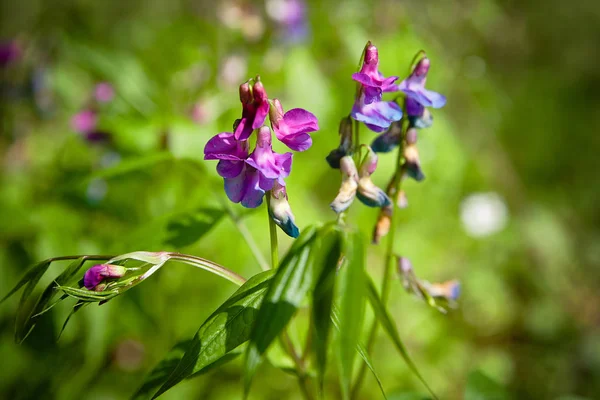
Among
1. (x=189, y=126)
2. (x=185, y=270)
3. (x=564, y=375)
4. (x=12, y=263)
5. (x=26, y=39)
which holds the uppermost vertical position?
(x=26, y=39)

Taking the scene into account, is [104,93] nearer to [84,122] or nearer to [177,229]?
[84,122]

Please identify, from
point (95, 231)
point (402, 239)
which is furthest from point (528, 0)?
point (95, 231)

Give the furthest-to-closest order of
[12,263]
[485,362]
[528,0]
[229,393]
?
[528,0] < [485,362] < [229,393] < [12,263]

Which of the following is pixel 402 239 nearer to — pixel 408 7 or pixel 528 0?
pixel 408 7

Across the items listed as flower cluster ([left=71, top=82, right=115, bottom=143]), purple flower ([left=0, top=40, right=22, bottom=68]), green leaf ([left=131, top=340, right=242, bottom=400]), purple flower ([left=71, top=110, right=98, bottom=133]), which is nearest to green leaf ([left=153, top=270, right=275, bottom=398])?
green leaf ([left=131, top=340, right=242, bottom=400])

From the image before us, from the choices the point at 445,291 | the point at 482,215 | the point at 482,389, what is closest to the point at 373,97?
the point at 445,291

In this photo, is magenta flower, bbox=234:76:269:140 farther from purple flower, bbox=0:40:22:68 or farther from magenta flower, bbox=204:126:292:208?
purple flower, bbox=0:40:22:68
